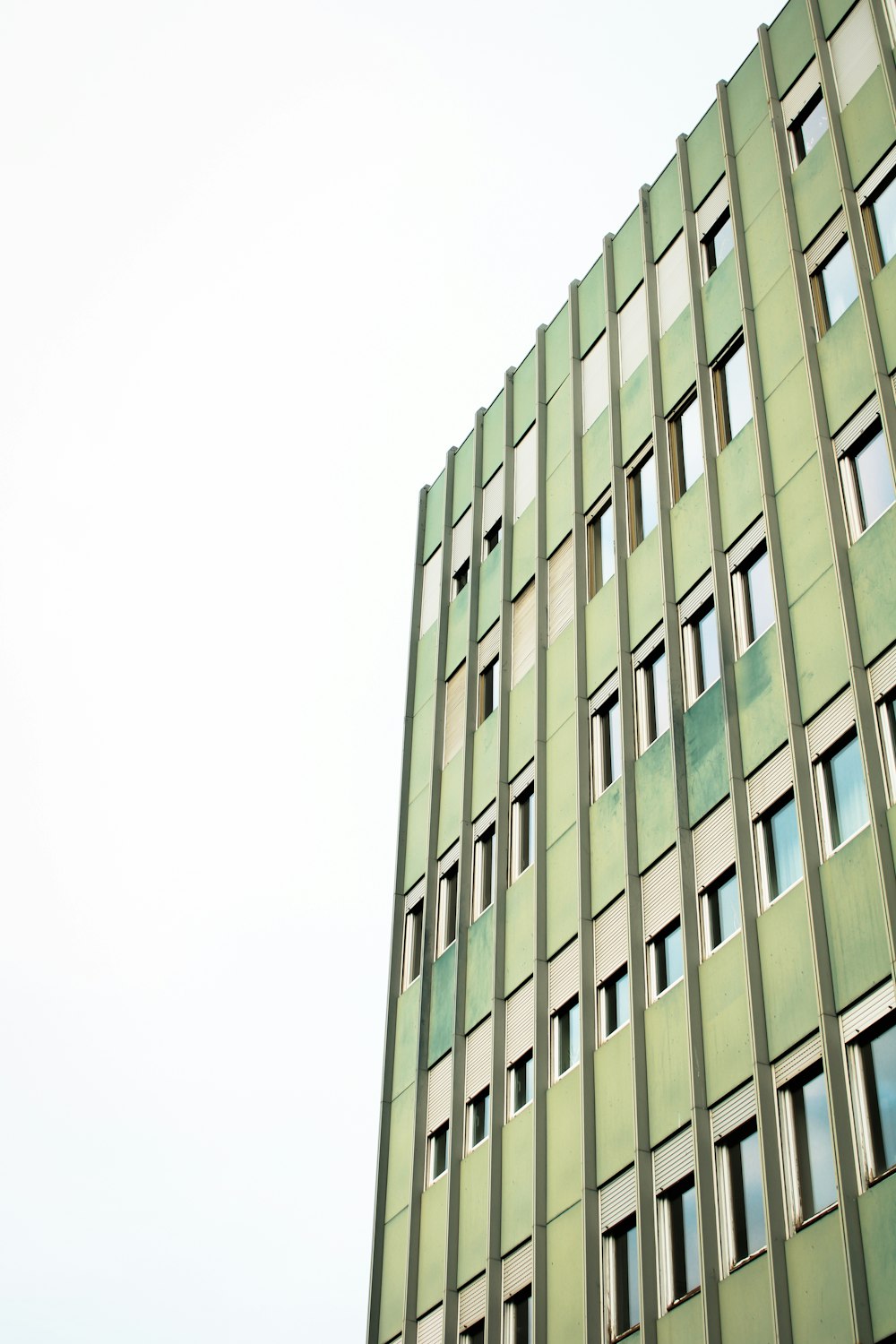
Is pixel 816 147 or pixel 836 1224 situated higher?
pixel 816 147

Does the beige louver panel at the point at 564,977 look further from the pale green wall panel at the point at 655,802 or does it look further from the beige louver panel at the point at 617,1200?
the beige louver panel at the point at 617,1200

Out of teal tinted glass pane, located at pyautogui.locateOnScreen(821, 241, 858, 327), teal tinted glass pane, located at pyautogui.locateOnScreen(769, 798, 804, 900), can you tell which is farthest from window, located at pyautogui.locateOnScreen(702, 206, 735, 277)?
teal tinted glass pane, located at pyautogui.locateOnScreen(769, 798, 804, 900)

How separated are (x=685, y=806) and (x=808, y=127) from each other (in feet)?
41.9

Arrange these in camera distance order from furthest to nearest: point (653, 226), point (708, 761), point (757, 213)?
point (653, 226) → point (757, 213) → point (708, 761)

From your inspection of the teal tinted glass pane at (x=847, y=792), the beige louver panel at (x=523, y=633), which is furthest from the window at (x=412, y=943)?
the teal tinted glass pane at (x=847, y=792)

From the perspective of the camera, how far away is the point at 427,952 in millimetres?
31938

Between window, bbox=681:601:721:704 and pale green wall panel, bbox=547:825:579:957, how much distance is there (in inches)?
143

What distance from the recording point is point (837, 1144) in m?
18.0

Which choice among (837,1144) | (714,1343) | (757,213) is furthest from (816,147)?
(714,1343)

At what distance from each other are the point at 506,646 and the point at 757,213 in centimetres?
1015

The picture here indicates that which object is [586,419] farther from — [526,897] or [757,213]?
[526,897]

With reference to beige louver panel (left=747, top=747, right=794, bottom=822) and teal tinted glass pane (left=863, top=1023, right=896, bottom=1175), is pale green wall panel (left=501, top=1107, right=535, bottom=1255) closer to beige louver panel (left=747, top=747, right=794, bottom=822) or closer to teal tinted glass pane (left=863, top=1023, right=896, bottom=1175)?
beige louver panel (left=747, top=747, right=794, bottom=822)

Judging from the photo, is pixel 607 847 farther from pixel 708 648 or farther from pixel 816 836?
pixel 816 836

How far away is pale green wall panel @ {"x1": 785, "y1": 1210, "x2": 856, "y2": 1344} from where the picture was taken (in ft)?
56.6
